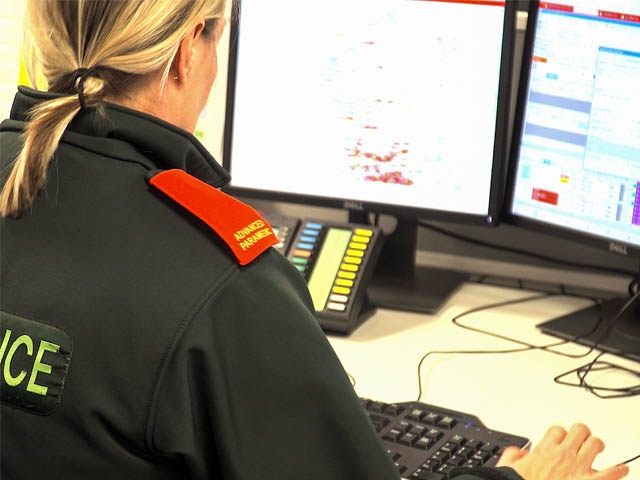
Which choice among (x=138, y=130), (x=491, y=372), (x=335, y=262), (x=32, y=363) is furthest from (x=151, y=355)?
(x=335, y=262)

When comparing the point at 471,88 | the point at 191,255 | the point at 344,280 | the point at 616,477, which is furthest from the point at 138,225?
the point at 471,88

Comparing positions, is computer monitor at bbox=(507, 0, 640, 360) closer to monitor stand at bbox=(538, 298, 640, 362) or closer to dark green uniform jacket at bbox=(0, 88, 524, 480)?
monitor stand at bbox=(538, 298, 640, 362)

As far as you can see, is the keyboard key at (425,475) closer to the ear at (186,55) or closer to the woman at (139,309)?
the woman at (139,309)

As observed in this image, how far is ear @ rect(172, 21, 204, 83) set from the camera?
3.24 feet

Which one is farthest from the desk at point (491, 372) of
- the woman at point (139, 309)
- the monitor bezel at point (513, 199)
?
the woman at point (139, 309)

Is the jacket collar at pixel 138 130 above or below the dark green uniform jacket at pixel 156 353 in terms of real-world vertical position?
above

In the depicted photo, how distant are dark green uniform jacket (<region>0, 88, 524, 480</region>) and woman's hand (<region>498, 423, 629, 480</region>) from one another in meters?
0.22

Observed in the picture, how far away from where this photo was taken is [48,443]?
89 cm

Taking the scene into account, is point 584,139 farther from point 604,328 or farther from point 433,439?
point 433,439

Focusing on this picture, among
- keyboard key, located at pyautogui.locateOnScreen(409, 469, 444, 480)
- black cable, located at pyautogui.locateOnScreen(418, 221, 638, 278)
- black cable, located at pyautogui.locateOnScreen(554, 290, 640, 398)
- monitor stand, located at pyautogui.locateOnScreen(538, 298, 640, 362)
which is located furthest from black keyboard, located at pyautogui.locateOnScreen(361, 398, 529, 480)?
black cable, located at pyautogui.locateOnScreen(418, 221, 638, 278)

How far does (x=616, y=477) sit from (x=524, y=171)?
75cm

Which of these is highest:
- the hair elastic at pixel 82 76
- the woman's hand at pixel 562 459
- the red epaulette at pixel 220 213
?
the hair elastic at pixel 82 76

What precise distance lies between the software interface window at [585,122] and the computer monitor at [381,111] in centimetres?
6

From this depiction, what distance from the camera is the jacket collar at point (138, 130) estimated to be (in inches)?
37.4
